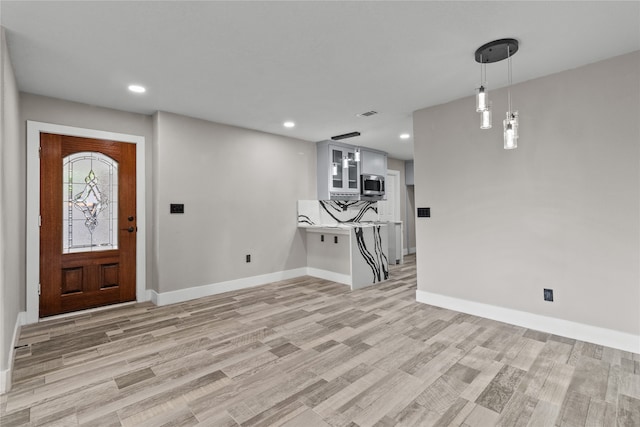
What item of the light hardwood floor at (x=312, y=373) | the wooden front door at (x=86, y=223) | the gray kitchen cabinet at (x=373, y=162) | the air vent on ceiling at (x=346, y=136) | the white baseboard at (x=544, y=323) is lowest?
the light hardwood floor at (x=312, y=373)

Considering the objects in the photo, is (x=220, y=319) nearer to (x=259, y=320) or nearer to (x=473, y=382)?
(x=259, y=320)

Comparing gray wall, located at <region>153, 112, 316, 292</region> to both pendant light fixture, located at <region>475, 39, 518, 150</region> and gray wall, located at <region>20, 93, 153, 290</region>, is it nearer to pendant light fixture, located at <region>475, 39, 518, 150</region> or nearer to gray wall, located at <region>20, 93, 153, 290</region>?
gray wall, located at <region>20, 93, 153, 290</region>

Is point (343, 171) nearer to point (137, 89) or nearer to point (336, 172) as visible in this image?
point (336, 172)

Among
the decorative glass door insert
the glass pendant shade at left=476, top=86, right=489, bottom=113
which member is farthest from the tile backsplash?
the glass pendant shade at left=476, top=86, right=489, bottom=113

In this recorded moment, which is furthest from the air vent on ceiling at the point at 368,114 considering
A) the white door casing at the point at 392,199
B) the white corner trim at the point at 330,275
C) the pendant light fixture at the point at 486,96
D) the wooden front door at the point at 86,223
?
the white door casing at the point at 392,199

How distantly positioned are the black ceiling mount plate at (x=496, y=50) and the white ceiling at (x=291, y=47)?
78 mm

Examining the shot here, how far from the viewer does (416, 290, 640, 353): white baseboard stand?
254 centimetres

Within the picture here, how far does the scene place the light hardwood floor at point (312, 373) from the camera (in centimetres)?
178

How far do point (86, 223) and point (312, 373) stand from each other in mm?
3171

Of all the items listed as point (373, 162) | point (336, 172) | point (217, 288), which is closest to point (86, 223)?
point (217, 288)

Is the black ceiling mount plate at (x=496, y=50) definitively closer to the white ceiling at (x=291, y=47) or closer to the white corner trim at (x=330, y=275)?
the white ceiling at (x=291, y=47)

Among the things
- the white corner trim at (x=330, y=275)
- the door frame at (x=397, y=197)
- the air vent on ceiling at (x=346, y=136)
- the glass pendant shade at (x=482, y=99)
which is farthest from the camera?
the door frame at (x=397, y=197)

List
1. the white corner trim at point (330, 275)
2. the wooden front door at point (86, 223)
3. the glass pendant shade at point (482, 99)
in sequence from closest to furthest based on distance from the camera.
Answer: the glass pendant shade at point (482, 99), the wooden front door at point (86, 223), the white corner trim at point (330, 275)

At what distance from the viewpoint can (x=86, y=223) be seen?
142 inches
